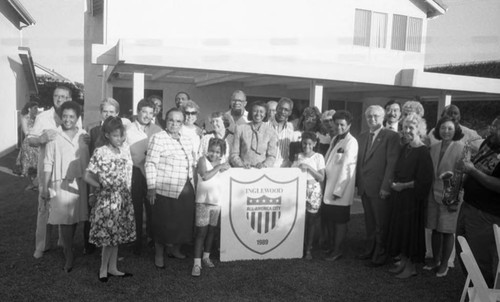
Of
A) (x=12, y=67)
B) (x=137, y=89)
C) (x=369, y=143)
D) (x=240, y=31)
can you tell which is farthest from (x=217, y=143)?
(x=12, y=67)

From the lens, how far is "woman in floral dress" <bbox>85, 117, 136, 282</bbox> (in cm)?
393

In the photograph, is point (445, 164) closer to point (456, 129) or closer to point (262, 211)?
point (456, 129)

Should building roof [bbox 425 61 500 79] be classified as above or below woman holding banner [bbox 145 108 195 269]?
above

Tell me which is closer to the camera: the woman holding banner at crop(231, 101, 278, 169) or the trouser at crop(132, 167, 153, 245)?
the trouser at crop(132, 167, 153, 245)

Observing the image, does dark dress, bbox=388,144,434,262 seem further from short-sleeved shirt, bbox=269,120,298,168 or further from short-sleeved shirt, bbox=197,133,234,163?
short-sleeved shirt, bbox=197,133,234,163

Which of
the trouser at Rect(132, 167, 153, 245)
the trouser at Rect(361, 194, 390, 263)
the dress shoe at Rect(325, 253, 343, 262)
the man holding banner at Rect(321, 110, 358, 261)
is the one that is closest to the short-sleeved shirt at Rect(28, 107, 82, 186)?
the trouser at Rect(132, 167, 153, 245)

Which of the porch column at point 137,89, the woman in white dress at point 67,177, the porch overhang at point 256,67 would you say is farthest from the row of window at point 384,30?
the woman in white dress at point 67,177

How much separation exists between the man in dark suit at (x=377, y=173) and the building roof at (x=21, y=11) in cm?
1637

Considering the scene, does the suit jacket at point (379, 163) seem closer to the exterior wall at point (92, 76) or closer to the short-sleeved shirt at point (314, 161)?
the short-sleeved shirt at point (314, 161)

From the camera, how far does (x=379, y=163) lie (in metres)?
4.61

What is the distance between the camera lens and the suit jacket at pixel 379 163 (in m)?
4.49

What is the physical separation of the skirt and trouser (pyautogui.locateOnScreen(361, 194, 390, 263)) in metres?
2.02

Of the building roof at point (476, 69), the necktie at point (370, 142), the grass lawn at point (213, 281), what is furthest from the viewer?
the building roof at point (476, 69)

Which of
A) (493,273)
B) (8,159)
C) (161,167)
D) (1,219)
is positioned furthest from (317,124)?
(8,159)
